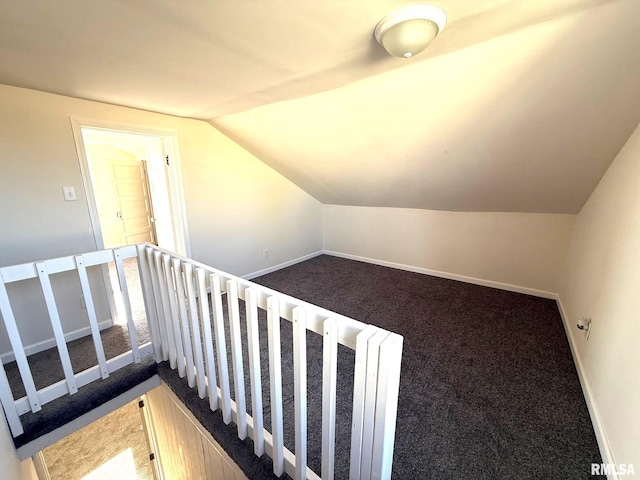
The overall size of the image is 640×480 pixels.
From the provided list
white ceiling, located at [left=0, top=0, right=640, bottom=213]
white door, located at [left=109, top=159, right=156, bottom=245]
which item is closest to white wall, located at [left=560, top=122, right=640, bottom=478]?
white ceiling, located at [left=0, top=0, right=640, bottom=213]

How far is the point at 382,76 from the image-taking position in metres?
1.69

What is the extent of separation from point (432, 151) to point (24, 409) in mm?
3371

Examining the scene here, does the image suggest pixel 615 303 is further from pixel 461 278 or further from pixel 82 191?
pixel 82 191

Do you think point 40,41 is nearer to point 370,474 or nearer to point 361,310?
point 370,474

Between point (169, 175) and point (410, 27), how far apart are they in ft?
8.66

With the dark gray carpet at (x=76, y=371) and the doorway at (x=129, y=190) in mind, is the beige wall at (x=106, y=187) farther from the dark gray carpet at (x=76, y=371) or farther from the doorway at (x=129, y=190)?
the dark gray carpet at (x=76, y=371)

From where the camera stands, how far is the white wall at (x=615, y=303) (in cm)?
117

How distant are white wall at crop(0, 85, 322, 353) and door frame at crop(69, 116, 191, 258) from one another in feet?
0.13

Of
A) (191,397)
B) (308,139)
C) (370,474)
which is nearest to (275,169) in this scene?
(308,139)

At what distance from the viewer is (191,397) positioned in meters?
1.72

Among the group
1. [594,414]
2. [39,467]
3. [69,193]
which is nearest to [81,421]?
[39,467]

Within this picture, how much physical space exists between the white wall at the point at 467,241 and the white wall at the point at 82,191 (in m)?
1.38

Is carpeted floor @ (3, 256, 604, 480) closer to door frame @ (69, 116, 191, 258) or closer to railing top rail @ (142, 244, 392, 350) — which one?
railing top rail @ (142, 244, 392, 350)

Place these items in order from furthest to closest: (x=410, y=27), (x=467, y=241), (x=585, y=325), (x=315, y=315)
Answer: (x=467, y=241), (x=585, y=325), (x=410, y=27), (x=315, y=315)
